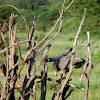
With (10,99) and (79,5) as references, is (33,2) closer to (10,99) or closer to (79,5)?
(79,5)

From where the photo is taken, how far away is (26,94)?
5.74ft

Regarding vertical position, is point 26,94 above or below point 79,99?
above

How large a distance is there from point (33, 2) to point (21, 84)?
88.1 feet

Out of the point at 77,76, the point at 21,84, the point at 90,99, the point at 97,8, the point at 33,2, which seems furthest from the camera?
the point at 33,2

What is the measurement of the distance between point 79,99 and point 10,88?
2208mm

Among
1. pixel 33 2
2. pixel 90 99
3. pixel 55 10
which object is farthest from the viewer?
pixel 33 2

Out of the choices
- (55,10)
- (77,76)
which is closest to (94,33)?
(77,76)

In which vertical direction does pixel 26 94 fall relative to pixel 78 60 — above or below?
below

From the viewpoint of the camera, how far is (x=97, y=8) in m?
9.23

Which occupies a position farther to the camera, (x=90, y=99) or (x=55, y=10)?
(x=55, y=10)

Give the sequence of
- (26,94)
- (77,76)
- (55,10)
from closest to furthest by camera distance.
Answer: (26,94), (77,76), (55,10)

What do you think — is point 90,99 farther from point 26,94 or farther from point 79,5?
point 79,5

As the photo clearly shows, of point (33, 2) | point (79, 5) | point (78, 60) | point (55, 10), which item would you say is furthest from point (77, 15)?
point (33, 2)

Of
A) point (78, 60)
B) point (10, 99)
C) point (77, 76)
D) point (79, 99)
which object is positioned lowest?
point (77, 76)
